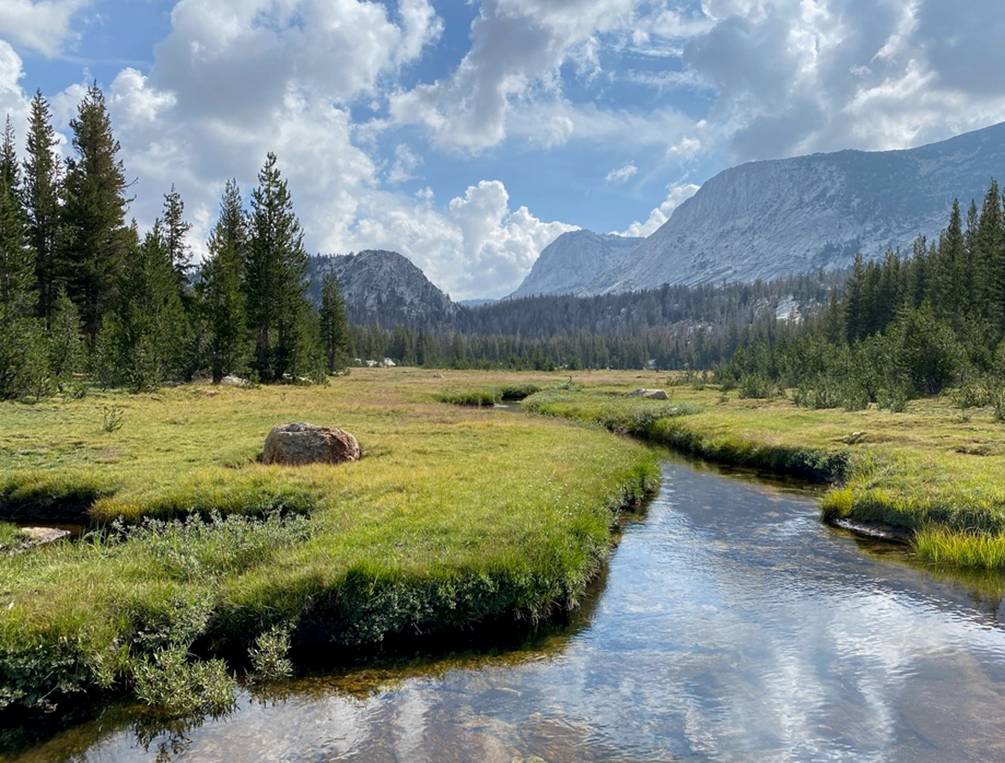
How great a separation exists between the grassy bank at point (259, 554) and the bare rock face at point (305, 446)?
82cm

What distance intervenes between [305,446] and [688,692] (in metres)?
17.2

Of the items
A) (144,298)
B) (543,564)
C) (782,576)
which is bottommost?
(782,576)

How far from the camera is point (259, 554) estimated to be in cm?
1402

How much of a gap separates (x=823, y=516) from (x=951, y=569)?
5.92 meters

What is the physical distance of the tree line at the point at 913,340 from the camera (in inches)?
1992

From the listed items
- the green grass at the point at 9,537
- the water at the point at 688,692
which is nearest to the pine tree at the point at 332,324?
the green grass at the point at 9,537

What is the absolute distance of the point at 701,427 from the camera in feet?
137

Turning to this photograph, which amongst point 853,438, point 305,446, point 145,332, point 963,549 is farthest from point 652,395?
point 963,549

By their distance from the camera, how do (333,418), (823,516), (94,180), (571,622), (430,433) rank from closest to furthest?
1. (571,622)
2. (823,516)
3. (430,433)
4. (333,418)
5. (94,180)

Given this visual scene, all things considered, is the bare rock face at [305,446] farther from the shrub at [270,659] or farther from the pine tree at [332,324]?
the pine tree at [332,324]

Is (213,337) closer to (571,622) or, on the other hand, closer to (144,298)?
(144,298)

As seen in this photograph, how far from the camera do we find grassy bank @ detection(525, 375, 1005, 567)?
1847 cm

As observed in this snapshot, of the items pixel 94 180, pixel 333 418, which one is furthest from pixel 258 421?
pixel 94 180

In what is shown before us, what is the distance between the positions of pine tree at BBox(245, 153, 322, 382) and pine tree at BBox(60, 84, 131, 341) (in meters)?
14.1
